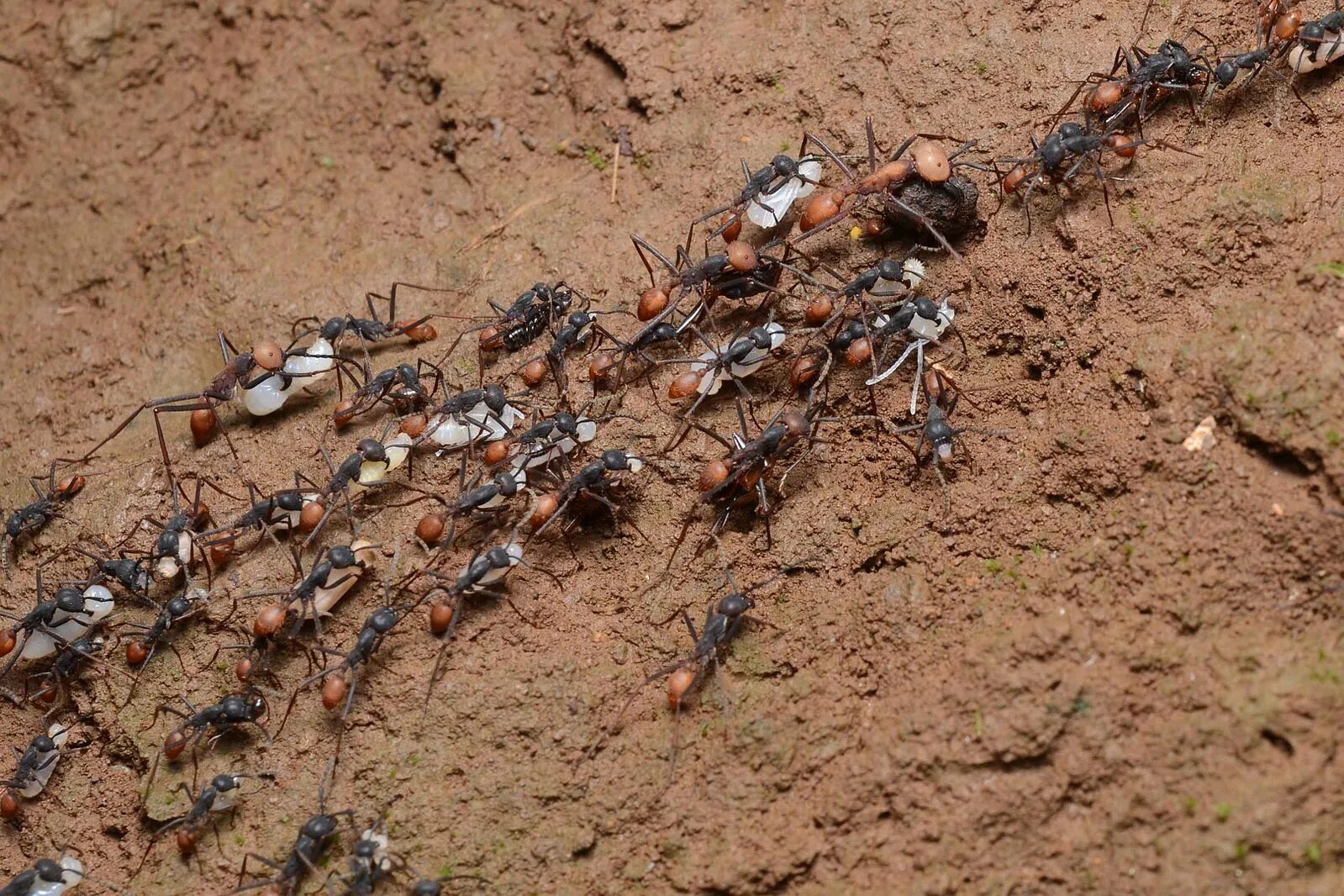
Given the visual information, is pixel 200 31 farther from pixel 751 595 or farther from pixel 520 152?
pixel 751 595

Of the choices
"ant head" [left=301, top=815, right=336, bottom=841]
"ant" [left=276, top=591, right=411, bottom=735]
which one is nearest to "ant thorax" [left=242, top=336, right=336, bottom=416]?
"ant" [left=276, top=591, right=411, bottom=735]

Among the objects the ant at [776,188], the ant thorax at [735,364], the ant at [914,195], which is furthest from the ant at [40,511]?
the ant at [914,195]

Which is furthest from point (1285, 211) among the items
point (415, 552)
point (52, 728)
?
point (52, 728)

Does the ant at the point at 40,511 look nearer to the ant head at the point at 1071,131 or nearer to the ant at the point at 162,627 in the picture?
the ant at the point at 162,627

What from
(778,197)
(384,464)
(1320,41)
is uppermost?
(1320,41)

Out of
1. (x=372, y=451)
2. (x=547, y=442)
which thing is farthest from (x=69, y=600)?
(x=547, y=442)

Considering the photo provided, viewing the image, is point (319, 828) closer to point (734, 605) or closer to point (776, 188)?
point (734, 605)
